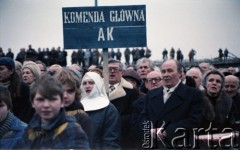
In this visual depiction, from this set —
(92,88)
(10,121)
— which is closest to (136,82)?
(92,88)

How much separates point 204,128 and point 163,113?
0.44 m

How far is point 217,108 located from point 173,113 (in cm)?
49

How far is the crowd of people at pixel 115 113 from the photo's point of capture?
10.8ft

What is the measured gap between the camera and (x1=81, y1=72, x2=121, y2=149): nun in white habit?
15.0ft

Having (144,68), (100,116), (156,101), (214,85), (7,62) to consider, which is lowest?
(100,116)

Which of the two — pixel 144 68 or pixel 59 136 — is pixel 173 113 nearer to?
pixel 59 136

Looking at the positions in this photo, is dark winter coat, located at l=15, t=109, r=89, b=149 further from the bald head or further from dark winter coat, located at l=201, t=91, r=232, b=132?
the bald head

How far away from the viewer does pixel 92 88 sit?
4.82 meters

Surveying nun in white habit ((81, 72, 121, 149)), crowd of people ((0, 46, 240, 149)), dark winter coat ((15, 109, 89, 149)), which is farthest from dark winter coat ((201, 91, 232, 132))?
dark winter coat ((15, 109, 89, 149))

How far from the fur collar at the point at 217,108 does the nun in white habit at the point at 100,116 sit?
883 mm

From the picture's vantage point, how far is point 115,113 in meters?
4.70

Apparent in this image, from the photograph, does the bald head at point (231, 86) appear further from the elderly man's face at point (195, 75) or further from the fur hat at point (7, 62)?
the fur hat at point (7, 62)

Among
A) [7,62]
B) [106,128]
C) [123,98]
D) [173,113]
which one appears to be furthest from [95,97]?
[7,62]

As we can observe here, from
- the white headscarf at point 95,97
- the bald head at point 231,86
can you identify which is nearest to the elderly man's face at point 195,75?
the bald head at point 231,86
